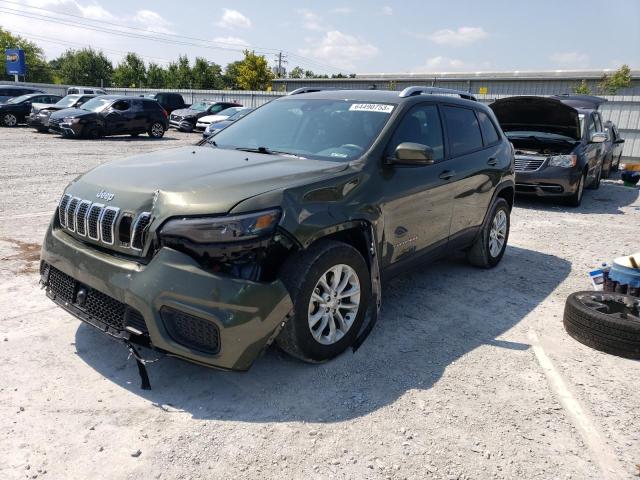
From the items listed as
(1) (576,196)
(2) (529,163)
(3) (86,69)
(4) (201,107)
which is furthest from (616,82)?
(3) (86,69)

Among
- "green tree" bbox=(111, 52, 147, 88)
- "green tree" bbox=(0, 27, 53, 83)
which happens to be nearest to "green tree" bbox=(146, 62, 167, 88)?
"green tree" bbox=(111, 52, 147, 88)

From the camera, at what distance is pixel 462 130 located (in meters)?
4.95

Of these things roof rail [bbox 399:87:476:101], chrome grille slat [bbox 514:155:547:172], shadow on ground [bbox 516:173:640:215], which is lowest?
shadow on ground [bbox 516:173:640:215]

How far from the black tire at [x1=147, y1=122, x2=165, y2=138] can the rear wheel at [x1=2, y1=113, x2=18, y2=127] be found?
6.76 metres

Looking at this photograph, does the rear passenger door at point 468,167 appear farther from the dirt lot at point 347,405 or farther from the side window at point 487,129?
the dirt lot at point 347,405

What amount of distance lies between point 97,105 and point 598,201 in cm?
1641

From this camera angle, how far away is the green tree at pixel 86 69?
242 feet

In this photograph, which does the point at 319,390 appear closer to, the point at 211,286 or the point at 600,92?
the point at 211,286

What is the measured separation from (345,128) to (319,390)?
2.00 metres

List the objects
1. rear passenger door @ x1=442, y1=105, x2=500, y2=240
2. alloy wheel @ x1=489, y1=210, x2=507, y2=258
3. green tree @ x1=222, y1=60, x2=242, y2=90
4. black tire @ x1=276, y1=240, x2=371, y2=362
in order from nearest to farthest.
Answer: black tire @ x1=276, y1=240, x2=371, y2=362
rear passenger door @ x1=442, y1=105, x2=500, y2=240
alloy wheel @ x1=489, y1=210, x2=507, y2=258
green tree @ x1=222, y1=60, x2=242, y2=90

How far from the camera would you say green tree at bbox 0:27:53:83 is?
74.3 metres

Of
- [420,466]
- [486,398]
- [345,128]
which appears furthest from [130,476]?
[345,128]

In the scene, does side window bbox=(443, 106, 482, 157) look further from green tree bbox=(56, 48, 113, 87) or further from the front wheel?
green tree bbox=(56, 48, 113, 87)

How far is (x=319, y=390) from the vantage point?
3100 millimetres
